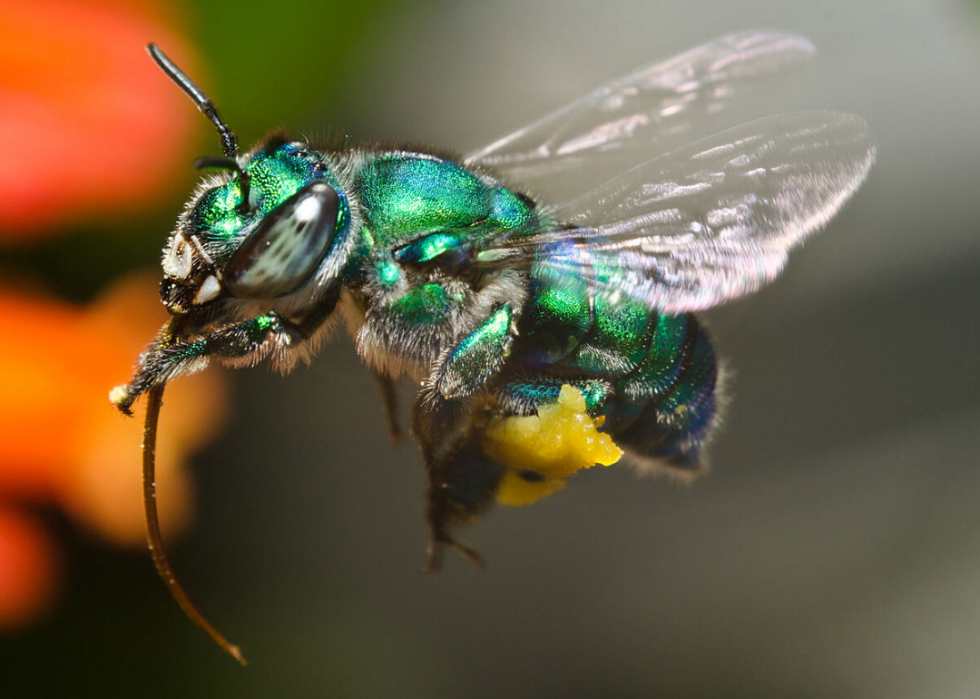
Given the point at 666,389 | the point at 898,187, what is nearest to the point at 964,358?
the point at 898,187

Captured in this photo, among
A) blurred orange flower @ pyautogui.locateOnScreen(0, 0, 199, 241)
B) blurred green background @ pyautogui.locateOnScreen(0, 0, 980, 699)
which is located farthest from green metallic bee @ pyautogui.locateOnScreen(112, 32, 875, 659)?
blurred green background @ pyautogui.locateOnScreen(0, 0, 980, 699)

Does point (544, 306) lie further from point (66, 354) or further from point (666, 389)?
point (66, 354)

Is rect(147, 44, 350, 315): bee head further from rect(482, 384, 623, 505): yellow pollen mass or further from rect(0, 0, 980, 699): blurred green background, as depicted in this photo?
rect(0, 0, 980, 699): blurred green background

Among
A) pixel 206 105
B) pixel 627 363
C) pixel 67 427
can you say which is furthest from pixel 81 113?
pixel 627 363

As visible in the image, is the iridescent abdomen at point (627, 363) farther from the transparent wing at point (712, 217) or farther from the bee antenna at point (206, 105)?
the bee antenna at point (206, 105)

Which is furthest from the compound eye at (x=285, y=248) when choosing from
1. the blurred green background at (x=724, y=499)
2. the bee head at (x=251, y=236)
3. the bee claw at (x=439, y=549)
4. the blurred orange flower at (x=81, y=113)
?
the blurred green background at (x=724, y=499)
